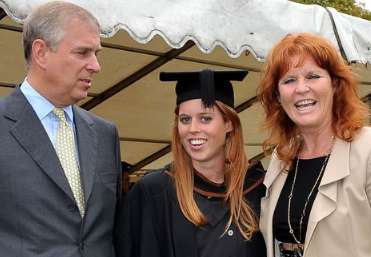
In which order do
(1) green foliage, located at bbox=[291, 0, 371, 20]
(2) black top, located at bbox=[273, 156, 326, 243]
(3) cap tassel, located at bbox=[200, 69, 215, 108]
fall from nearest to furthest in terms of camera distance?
(2) black top, located at bbox=[273, 156, 326, 243] < (3) cap tassel, located at bbox=[200, 69, 215, 108] < (1) green foliage, located at bbox=[291, 0, 371, 20]

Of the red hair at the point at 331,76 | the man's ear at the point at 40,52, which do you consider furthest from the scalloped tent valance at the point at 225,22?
the red hair at the point at 331,76

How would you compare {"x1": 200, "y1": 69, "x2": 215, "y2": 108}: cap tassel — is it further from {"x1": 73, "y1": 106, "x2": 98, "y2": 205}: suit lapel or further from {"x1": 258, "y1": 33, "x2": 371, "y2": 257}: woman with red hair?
{"x1": 73, "y1": 106, "x2": 98, "y2": 205}: suit lapel

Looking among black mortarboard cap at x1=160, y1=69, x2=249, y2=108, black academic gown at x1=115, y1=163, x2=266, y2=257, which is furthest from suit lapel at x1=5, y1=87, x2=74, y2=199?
black mortarboard cap at x1=160, y1=69, x2=249, y2=108

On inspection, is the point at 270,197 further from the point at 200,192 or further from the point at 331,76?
the point at 331,76

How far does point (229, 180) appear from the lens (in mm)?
3330

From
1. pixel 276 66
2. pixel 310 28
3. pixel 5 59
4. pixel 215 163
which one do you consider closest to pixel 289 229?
pixel 215 163

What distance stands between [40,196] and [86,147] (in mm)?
366

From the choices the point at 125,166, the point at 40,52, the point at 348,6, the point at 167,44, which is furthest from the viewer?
the point at 348,6

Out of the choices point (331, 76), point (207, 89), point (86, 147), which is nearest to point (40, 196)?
point (86, 147)

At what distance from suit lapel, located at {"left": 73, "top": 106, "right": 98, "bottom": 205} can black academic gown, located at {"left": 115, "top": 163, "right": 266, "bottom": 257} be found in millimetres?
353

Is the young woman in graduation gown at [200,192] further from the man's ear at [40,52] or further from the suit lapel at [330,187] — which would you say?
the man's ear at [40,52]

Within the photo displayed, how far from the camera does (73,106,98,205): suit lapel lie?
290cm

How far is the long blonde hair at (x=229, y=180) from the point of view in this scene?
10.4ft

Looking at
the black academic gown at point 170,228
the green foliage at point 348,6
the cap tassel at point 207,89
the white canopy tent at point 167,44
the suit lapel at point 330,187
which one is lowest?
the black academic gown at point 170,228
